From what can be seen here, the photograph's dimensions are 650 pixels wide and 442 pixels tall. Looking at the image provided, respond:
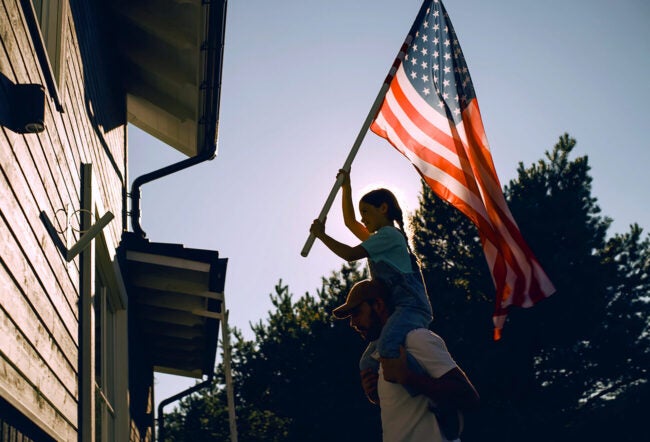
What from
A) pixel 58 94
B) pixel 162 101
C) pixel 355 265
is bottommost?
pixel 58 94

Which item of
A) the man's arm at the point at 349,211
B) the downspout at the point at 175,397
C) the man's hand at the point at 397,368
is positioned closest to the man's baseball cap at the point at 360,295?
the man's hand at the point at 397,368

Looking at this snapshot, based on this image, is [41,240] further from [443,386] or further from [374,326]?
[443,386]

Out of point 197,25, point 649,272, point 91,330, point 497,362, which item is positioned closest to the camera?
point 91,330

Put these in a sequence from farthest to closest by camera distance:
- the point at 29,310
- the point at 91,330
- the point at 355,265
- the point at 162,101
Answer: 1. the point at 355,265
2. the point at 162,101
3. the point at 91,330
4. the point at 29,310

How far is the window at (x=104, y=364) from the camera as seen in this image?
6188 millimetres

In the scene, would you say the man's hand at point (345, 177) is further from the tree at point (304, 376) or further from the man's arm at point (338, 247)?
the tree at point (304, 376)

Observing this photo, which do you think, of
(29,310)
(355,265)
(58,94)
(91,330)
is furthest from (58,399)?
(355,265)

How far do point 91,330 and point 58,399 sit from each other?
1079mm

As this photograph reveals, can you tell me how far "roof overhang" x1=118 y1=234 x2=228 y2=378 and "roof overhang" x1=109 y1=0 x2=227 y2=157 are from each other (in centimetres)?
146

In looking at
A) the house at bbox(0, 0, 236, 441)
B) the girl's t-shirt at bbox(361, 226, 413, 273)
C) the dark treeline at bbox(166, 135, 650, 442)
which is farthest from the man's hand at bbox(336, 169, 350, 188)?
the dark treeline at bbox(166, 135, 650, 442)

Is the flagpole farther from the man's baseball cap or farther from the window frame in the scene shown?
the window frame

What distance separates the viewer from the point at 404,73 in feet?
17.3

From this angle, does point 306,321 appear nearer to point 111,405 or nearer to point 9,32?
A: point 111,405

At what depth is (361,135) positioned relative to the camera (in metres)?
4.74
